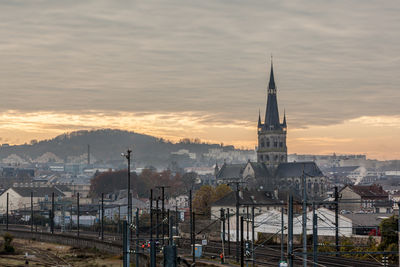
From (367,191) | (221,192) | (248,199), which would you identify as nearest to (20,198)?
(221,192)

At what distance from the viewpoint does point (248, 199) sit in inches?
5002

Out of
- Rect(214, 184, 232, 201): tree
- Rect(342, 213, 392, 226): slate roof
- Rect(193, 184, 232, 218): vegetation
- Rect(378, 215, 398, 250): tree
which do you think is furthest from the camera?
Rect(214, 184, 232, 201): tree

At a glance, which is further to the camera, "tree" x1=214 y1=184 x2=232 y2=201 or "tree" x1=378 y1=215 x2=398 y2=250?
"tree" x1=214 y1=184 x2=232 y2=201

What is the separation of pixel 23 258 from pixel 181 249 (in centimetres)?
1759

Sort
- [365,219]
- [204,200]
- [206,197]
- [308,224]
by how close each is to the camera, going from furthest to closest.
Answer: [206,197] < [204,200] < [308,224] < [365,219]

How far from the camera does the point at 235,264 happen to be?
60.8 meters

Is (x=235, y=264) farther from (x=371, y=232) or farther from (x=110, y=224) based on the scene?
(x=110, y=224)

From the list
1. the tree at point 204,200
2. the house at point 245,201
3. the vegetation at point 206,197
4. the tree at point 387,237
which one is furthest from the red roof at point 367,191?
the tree at point 387,237

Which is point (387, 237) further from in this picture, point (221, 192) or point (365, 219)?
point (221, 192)

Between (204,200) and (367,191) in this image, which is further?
(204,200)

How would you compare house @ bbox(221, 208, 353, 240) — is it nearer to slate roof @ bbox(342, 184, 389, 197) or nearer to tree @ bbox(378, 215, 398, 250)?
tree @ bbox(378, 215, 398, 250)

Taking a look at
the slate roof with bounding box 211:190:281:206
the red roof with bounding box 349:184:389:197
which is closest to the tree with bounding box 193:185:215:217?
the slate roof with bounding box 211:190:281:206

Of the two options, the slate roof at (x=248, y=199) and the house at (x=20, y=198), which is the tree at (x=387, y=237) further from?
the house at (x=20, y=198)

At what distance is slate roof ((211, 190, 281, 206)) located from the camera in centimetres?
12306
